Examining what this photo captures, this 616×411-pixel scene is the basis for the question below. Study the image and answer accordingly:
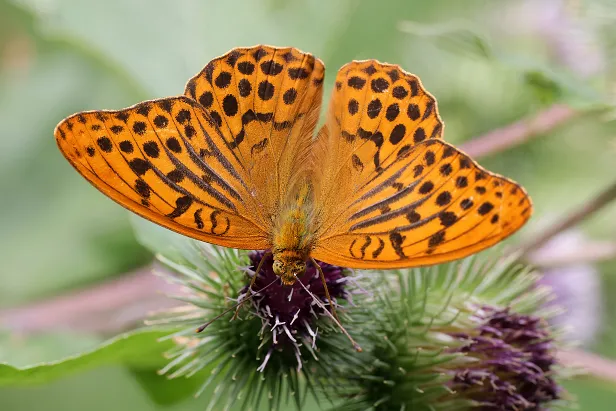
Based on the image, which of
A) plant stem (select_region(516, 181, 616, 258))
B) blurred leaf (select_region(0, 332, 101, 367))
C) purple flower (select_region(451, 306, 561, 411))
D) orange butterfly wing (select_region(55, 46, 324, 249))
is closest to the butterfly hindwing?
orange butterfly wing (select_region(55, 46, 324, 249))

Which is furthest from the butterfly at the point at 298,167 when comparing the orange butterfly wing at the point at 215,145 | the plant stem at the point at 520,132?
the plant stem at the point at 520,132

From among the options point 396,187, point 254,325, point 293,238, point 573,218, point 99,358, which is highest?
point 573,218

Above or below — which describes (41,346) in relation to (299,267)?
below

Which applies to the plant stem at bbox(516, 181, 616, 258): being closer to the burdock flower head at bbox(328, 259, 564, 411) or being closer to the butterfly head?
the burdock flower head at bbox(328, 259, 564, 411)

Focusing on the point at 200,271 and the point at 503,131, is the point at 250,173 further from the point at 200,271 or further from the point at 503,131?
the point at 503,131

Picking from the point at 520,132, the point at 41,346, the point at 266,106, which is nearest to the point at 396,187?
the point at 266,106

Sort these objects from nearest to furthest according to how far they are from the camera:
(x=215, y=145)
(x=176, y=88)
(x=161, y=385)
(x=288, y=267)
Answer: (x=288, y=267) → (x=215, y=145) → (x=161, y=385) → (x=176, y=88)

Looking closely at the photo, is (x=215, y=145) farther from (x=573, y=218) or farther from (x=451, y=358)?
(x=573, y=218)

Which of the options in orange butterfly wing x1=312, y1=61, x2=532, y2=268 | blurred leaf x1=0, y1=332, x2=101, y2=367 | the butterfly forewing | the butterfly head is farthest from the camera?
blurred leaf x1=0, y1=332, x2=101, y2=367
